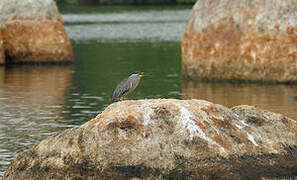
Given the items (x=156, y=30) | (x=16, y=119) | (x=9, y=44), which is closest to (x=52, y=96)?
(x=16, y=119)

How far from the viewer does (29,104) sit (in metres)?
18.5

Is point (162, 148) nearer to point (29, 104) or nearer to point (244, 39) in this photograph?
point (29, 104)

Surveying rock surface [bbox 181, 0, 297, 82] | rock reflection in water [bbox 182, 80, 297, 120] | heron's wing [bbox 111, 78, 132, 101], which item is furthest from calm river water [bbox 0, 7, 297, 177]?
heron's wing [bbox 111, 78, 132, 101]

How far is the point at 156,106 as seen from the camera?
10242mm

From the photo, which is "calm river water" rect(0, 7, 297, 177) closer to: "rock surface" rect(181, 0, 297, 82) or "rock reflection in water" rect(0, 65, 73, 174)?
"rock reflection in water" rect(0, 65, 73, 174)

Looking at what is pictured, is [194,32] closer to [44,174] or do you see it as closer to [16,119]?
[16,119]

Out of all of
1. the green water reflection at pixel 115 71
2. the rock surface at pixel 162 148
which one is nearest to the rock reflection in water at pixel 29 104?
the green water reflection at pixel 115 71

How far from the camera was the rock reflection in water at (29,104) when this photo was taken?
46.2 ft

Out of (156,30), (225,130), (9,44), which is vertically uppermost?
(225,130)

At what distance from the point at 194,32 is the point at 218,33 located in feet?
2.91

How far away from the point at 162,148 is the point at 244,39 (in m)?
11.7

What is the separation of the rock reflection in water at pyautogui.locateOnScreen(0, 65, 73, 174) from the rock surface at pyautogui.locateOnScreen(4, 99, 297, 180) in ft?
6.69

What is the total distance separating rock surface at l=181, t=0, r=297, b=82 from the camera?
67.4 feet

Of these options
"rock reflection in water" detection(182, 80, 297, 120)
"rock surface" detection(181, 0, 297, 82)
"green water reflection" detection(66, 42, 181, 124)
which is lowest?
"green water reflection" detection(66, 42, 181, 124)
